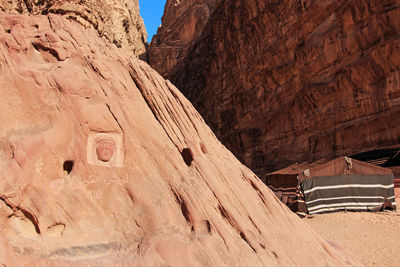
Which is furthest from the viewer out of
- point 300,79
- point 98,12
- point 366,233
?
point 98,12

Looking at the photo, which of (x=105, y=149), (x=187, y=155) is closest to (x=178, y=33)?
(x=187, y=155)

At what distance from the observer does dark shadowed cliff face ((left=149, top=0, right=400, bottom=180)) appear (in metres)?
16.9

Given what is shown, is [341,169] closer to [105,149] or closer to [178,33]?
→ [105,149]

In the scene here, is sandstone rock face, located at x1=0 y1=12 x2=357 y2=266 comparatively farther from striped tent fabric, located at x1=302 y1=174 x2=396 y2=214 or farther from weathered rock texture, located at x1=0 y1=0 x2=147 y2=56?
weathered rock texture, located at x1=0 y1=0 x2=147 y2=56

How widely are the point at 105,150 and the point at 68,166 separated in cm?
55

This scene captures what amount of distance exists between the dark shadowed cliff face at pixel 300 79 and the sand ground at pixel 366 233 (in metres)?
7.01

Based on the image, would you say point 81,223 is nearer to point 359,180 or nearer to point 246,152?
point 359,180

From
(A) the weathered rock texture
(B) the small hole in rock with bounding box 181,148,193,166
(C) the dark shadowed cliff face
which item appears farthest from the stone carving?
(A) the weathered rock texture

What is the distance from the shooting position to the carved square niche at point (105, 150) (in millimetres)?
4461

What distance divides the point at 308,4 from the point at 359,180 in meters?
14.1

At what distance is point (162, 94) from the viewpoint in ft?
19.4

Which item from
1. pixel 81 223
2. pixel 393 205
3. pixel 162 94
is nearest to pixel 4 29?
pixel 162 94

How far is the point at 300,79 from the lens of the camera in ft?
72.7

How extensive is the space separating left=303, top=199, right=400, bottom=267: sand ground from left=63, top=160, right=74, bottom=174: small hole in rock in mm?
6512
